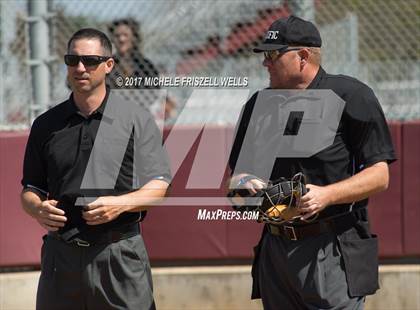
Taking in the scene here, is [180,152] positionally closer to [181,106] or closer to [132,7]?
[181,106]

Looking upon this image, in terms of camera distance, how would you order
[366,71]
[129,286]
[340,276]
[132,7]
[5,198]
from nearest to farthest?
1. [340,276]
2. [129,286]
3. [5,198]
4. [132,7]
5. [366,71]

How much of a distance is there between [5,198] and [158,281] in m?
1.38

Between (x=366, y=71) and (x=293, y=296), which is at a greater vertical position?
(x=366, y=71)

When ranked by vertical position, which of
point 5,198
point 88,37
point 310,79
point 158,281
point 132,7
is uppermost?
point 132,7

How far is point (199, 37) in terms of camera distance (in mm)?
8117

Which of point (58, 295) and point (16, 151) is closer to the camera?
point (58, 295)

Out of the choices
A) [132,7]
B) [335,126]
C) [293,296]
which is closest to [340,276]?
[293,296]

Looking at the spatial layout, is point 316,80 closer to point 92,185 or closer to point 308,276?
point 308,276

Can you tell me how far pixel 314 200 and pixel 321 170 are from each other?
1.02 ft

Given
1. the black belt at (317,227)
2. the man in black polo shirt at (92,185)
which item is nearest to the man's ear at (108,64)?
the man in black polo shirt at (92,185)

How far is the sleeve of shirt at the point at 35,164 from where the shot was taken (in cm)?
473

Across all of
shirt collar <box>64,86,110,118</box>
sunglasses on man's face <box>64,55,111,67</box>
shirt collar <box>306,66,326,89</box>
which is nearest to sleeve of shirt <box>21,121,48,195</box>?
shirt collar <box>64,86,110,118</box>

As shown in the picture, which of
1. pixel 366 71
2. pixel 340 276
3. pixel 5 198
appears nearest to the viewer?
pixel 340 276

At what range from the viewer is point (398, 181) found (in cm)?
694
